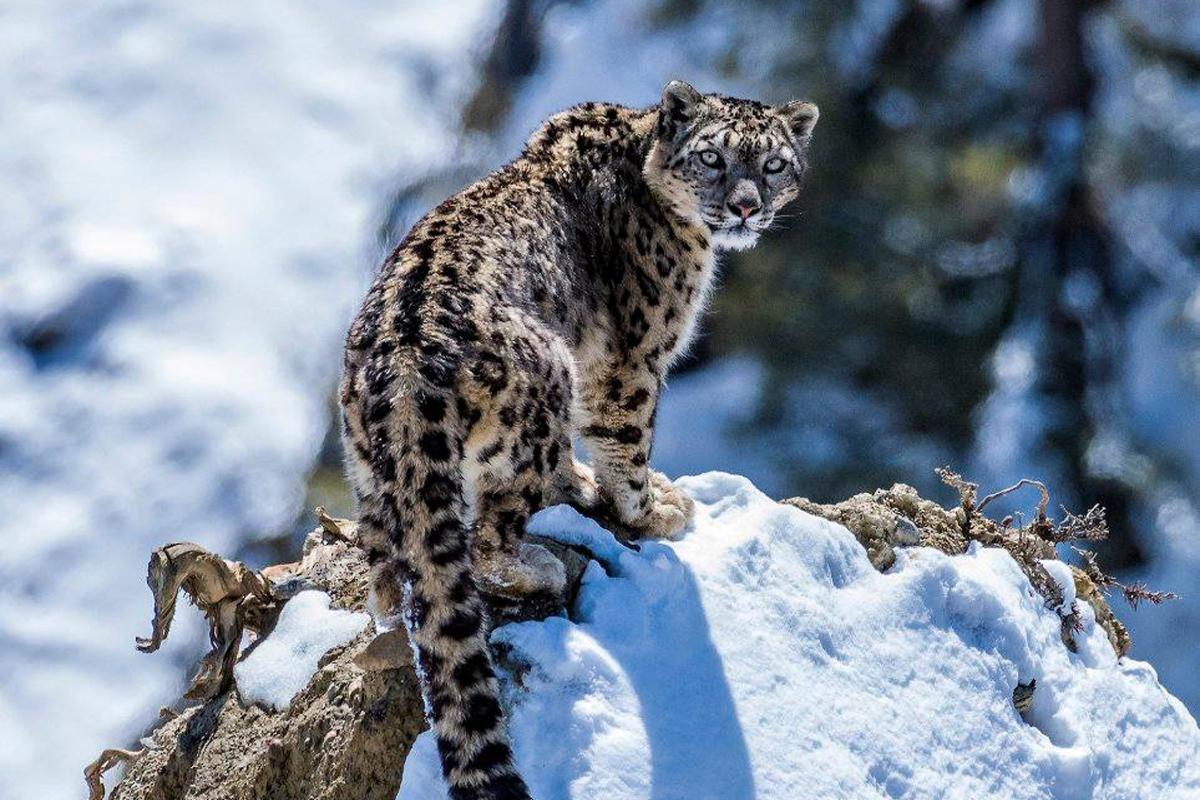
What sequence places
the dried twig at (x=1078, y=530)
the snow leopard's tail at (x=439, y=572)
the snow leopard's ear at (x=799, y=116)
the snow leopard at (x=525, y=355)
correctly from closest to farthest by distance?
the snow leopard's tail at (x=439, y=572) → the snow leopard at (x=525, y=355) → the dried twig at (x=1078, y=530) → the snow leopard's ear at (x=799, y=116)

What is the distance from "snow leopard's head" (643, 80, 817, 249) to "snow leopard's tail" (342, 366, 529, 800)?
2.47 meters

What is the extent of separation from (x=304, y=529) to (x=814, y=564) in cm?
1213

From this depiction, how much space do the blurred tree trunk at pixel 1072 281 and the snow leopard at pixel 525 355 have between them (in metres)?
13.0

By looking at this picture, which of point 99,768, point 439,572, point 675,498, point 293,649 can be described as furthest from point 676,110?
point 99,768

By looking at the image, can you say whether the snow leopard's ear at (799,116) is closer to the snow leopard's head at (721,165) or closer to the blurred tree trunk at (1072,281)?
the snow leopard's head at (721,165)

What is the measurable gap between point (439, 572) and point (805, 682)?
188cm

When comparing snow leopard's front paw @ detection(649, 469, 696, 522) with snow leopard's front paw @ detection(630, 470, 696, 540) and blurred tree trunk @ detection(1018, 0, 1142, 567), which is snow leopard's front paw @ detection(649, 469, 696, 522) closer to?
snow leopard's front paw @ detection(630, 470, 696, 540)

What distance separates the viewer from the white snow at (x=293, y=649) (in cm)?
718

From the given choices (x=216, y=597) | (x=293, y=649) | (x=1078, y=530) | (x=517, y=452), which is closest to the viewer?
(x=517, y=452)

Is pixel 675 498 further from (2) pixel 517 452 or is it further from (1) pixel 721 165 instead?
(1) pixel 721 165

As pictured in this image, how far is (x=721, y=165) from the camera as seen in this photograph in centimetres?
827

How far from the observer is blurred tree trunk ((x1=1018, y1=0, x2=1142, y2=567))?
68.1 ft

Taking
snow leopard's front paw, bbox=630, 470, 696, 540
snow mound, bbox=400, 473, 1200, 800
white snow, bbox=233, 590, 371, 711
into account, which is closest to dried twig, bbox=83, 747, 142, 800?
white snow, bbox=233, 590, 371, 711

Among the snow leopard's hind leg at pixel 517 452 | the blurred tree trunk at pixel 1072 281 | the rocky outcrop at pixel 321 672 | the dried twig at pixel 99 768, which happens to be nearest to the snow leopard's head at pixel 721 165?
the rocky outcrop at pixel 321 672
